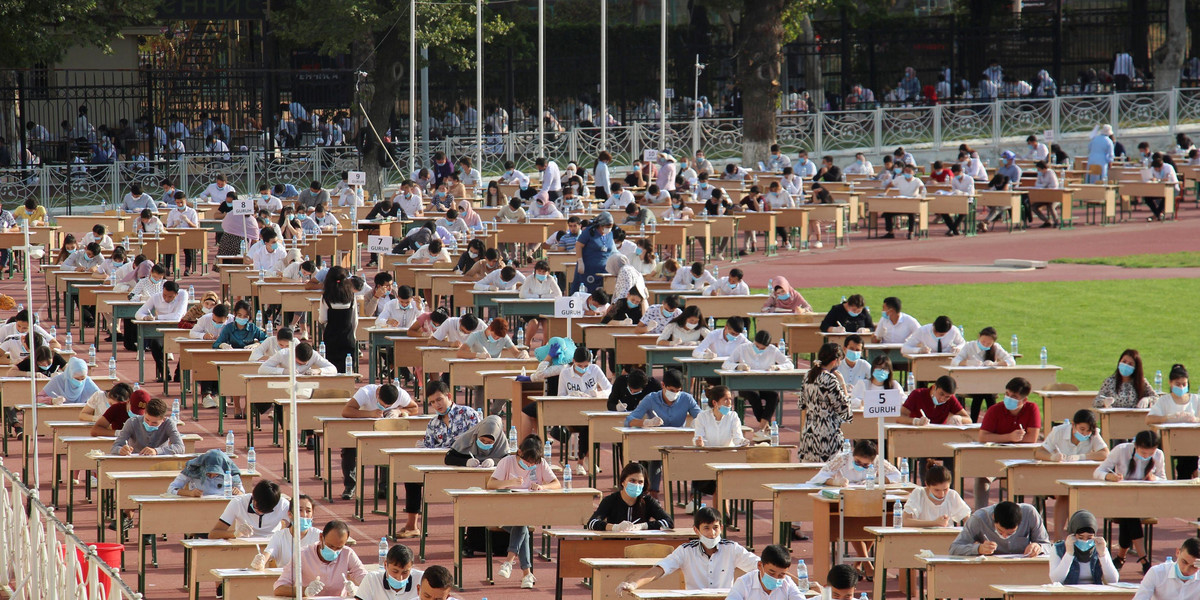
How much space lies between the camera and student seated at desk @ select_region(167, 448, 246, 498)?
13.9 meters

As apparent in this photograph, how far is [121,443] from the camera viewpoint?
15695mm

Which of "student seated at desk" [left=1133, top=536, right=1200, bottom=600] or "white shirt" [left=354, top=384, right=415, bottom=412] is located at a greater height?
"white shirt" [left=354, top=384, right=415, bottom=412]

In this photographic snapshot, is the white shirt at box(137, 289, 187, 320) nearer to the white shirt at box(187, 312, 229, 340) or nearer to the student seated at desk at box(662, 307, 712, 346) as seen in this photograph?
the white shirt at box(187, 312, 229, 340)

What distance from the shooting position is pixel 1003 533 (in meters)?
12.6

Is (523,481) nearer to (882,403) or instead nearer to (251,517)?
(251,517)

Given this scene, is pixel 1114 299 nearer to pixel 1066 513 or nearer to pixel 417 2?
pixel 1066 513

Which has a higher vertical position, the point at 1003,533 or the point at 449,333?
the point at 449,333

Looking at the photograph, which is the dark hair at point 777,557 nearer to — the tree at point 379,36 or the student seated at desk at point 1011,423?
the student seated at desk at point 1011,423

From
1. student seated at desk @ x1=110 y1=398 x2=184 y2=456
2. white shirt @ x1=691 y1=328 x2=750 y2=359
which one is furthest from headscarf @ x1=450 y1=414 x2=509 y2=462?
white shirt @ x1=691 y1=328 x2=750 y2=359

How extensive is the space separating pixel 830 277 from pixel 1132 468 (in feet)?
60.4

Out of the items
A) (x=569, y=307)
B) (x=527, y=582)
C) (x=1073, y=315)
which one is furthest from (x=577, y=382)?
(x=1073, y=315)

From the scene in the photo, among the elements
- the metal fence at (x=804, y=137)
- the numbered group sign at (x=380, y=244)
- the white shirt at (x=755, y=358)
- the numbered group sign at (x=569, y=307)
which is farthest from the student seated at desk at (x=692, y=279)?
the metal fence at (x=804, y=137)

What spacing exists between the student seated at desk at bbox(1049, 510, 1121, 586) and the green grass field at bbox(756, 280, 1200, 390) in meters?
10.3

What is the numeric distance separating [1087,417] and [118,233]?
2336 cm
